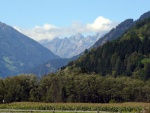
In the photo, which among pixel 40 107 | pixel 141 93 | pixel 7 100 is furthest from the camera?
pixel 141 93

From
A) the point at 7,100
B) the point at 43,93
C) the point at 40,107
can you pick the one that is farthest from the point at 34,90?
the point at 40,107

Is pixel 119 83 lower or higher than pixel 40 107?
higher

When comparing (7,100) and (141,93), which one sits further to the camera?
(141,93)

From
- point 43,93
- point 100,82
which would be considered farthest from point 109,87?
point 43,93

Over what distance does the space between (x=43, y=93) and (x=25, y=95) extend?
7.34m

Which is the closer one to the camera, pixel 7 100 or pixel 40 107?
pixel 40 107

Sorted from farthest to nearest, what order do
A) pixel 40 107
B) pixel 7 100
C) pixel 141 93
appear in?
pixel 141 93
pixel 7 100
pixel 40 107

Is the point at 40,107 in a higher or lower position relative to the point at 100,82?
lower

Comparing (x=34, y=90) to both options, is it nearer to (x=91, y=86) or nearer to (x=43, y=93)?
(x=43, y=93)

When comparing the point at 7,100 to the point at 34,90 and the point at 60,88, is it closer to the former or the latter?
the point at 34,90

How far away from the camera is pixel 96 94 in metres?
142

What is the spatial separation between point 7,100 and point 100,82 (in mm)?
37340

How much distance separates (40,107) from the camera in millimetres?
90562

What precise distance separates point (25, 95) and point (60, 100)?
1391 cm
